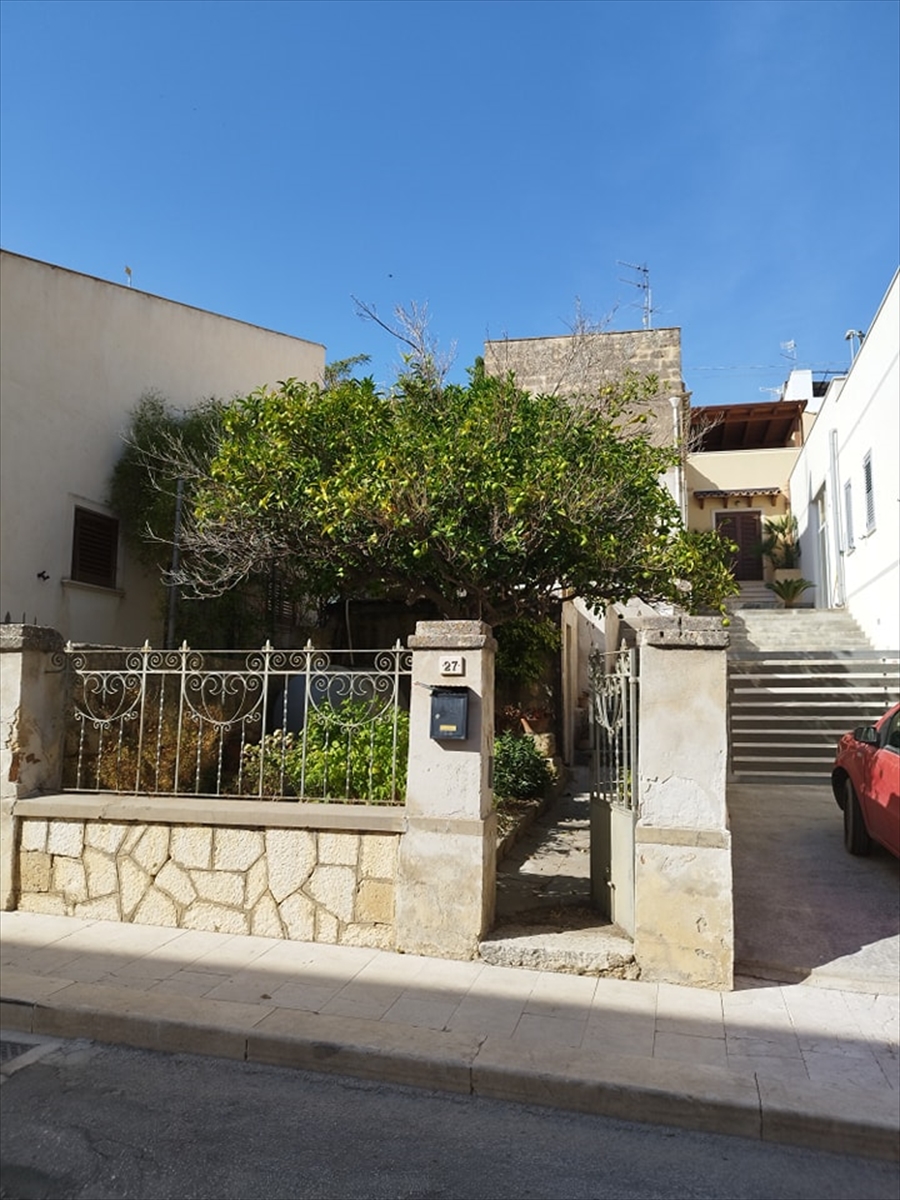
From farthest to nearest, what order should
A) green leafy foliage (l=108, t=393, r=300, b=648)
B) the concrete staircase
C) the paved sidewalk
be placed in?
green leafy foliage (l=108, t=393, r=300, b=648), the concrete staircase, the paved sidewalk

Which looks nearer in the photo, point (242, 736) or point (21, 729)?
A: point (21, 729)

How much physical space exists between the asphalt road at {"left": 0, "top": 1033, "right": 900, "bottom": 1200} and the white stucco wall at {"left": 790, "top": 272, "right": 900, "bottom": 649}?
38.4 ft

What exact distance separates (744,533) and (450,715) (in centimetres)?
2272

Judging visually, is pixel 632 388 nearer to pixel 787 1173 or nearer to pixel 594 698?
pixel 594 698

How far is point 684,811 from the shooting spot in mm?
4656

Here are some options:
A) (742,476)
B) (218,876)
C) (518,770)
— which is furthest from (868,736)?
(742,476)

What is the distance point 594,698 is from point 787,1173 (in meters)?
3.17

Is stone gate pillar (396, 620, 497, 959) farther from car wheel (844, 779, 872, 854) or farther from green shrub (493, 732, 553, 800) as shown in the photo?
car wheel (844, 779, 872, 854)

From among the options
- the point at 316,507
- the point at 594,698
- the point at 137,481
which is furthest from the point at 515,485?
the point at 137,481

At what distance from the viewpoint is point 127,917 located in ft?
18.1

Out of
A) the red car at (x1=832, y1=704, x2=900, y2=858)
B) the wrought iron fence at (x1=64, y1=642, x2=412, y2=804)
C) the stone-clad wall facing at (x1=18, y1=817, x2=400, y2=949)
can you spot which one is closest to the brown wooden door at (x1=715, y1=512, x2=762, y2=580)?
the red car at (x1=832, y1=704, x2=900, y2=858)

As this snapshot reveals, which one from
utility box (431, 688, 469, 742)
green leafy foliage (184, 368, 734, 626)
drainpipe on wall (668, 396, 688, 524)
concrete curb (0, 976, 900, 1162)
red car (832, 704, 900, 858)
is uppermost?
drainpipe on wall (668, 396, 688, 524)

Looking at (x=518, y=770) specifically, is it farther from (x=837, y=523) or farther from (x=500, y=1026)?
(x=837, y=523)

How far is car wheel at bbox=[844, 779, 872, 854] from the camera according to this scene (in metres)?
6.89
